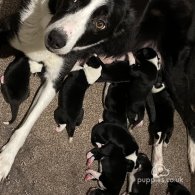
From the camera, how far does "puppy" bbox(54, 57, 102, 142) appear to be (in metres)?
2.37

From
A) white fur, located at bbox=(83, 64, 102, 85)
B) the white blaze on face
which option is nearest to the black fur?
white fur, located at bbox=(83, 64, 102, 85)

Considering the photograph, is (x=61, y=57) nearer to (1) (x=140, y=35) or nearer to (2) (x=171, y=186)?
(1) (x=140, y=35)

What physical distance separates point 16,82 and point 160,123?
2.51 feet

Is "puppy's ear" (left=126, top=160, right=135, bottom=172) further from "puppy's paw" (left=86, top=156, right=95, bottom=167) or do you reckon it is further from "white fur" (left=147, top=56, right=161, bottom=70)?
"white fur" (left=147, top=56, right=161, bottom=70)

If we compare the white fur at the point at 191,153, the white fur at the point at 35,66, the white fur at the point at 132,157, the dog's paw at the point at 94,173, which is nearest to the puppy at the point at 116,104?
the white fur at the point at 132,157

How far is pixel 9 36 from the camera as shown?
2416mm

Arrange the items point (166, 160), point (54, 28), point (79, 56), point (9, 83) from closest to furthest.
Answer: point (54, 28), point (9, 83), point (79, 56), point (166, 160)

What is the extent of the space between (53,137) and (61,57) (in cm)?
41

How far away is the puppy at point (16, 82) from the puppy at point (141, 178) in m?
0.65

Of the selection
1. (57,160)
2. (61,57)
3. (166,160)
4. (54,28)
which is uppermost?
(54,28)

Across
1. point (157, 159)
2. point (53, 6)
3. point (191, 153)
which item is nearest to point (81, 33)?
point (53, 6)

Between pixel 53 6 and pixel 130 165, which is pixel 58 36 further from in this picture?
pixel 130 165

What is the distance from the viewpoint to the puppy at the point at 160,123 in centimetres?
254

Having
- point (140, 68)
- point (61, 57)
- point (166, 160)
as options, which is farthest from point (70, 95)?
point (166, 160)
